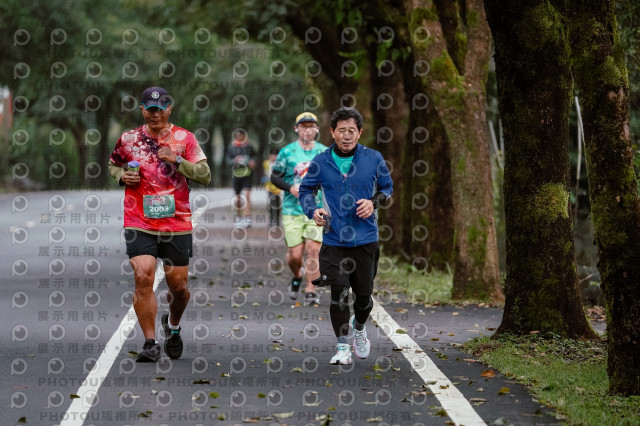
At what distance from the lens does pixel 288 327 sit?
12789 mm

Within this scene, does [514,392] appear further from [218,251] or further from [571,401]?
[218,251]

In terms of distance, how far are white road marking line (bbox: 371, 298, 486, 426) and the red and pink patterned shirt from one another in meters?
2.23

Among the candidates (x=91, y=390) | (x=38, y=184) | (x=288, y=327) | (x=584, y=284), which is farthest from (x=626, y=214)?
(x=38, y=184)

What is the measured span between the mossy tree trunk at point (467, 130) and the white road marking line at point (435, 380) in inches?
121

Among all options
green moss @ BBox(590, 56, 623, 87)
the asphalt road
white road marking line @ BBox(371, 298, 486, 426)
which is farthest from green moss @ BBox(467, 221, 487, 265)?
green moss @ BBox(590, 56, 623, 87)

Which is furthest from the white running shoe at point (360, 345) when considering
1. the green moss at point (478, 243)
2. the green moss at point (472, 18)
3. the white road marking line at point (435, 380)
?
the green moss at point (472, 18)

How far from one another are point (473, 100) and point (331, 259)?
21.0 feet

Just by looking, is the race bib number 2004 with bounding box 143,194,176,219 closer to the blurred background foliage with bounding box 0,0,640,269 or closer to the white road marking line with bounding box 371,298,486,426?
the white road marking line with bounding box 371,298,486,426

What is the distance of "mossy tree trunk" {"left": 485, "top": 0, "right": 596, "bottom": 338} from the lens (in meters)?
11.3

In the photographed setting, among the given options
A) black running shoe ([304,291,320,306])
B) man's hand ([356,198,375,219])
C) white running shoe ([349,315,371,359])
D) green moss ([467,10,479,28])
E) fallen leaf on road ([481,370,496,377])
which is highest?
green moss ([467,10,479,28])

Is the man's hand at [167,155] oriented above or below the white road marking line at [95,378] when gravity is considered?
above

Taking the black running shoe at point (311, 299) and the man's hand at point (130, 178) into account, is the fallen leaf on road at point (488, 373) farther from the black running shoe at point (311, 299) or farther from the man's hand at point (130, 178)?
the black running shoe at point (311, 299)

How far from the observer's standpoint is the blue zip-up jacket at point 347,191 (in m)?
10.1

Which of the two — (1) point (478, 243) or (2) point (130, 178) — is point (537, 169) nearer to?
(2) point (130, 178)
